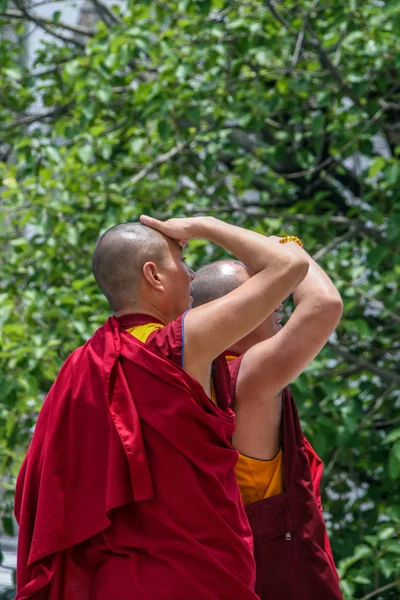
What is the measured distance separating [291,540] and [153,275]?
65 centimetres

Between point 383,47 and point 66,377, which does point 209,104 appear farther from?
point 66,377

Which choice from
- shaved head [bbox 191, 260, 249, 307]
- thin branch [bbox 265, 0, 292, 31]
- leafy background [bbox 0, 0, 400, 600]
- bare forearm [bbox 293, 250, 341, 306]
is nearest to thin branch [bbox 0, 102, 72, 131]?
leafy background [bbox 0, 0, 400, 600]

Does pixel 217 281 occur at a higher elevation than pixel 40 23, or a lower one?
higher

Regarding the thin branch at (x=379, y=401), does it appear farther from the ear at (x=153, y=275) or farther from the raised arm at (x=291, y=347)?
the ear at (x=153, y=275)

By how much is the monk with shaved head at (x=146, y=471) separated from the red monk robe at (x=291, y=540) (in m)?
0.26

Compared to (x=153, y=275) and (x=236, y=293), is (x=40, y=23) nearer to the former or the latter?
(x=153, y=275)

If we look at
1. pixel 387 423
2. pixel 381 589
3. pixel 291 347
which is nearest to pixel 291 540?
pixel 291 347

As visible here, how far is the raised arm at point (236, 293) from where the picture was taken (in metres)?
1.81

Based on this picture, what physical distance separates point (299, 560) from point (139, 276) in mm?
704

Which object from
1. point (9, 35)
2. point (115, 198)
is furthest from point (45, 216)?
point (9, 35)

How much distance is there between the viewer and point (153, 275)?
76.3 inches

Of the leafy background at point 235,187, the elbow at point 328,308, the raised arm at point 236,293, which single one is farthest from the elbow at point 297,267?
the leafy background at point 235,187

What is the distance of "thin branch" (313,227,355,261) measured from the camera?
4.39 meters

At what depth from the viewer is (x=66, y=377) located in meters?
1.89
